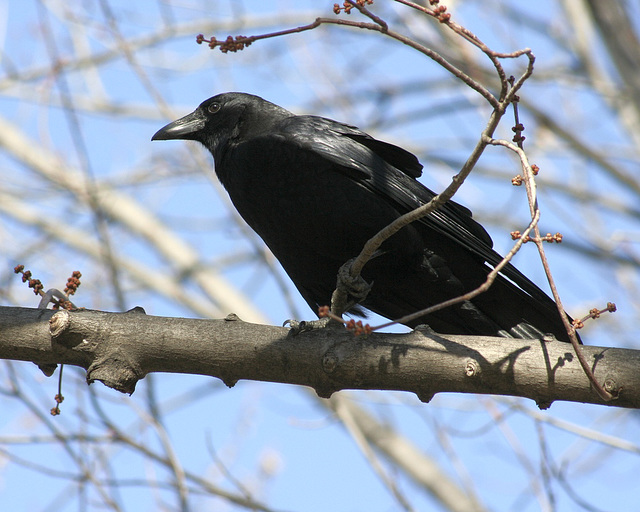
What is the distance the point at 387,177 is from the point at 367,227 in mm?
339

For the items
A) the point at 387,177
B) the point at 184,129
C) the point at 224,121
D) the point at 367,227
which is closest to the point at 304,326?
the point at 367,227

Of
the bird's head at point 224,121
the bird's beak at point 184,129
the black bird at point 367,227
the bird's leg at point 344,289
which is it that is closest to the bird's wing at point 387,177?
the black bird at point 367,227

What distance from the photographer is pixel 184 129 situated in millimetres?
4723

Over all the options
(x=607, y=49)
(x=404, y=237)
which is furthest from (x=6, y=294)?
(x=607, y=49)

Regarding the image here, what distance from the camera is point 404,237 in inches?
145

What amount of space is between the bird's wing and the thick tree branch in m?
0.91

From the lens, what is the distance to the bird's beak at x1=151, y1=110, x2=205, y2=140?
4.70 meters

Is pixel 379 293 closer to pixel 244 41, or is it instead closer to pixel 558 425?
pixel 558 425

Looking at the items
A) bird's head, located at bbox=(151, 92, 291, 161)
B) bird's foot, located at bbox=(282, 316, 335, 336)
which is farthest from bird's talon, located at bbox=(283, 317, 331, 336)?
bird's head, located at bbox=(151, 92, 291, 161)

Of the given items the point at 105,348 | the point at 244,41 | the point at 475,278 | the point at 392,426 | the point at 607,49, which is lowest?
the point at 105,348

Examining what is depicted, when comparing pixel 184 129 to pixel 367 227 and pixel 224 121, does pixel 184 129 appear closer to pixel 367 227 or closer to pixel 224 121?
pixel 224 121

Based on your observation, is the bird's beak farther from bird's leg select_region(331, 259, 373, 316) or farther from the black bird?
bird's leg select_region(331, 259, 373, 316)

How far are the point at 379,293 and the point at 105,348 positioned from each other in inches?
62.4

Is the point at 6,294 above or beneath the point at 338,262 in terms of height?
above
